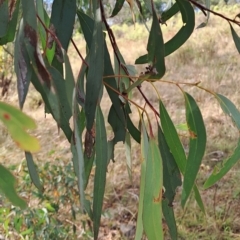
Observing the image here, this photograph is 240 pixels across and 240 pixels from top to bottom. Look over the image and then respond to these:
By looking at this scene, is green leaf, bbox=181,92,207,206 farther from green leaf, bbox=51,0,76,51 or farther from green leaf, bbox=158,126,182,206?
green leaf, bbox=51,0,76,51

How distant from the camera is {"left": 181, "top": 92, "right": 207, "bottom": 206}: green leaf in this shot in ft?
2.72

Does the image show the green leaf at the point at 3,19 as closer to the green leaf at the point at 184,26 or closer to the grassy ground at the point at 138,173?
the green leaf at the point at 184,26

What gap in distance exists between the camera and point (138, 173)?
2.32 meters

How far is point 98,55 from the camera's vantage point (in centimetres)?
72

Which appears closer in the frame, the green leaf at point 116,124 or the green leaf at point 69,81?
the green leaf at point 69,81

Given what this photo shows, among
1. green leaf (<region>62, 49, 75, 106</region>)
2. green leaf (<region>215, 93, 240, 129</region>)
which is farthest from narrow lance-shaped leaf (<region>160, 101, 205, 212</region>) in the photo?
Result: green leaf (<region>62, 49, 75, 106</region>)

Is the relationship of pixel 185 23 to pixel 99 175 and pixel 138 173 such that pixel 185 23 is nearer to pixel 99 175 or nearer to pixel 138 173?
pixel 99 175

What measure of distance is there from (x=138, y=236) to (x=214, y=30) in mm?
4665

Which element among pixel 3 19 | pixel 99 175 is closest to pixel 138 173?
pixel 99 175

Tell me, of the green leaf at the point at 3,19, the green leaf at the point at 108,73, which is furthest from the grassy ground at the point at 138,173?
the green leaf at the point at 3,19

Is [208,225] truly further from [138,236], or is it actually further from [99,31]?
[99,31]

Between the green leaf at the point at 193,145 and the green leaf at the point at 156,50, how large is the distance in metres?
0.15

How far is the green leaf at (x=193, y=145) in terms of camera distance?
829 mm

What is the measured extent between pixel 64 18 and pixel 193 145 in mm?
342
